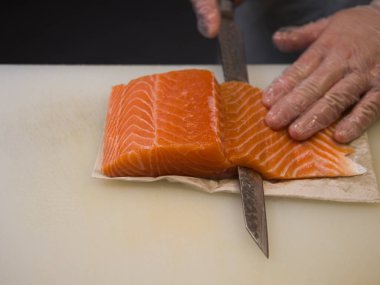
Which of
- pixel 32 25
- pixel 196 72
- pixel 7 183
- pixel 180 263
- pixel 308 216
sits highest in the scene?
pixel 32 25

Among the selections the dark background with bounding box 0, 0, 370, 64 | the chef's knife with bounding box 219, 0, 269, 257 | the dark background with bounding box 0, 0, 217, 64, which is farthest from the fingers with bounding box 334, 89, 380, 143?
the dark background with bounding box 0, 0, 217, 64

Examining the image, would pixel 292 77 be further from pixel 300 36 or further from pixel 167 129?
pixel 167 129

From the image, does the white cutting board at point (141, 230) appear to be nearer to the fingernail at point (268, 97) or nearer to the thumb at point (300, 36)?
the fingernail at point (268, 97)

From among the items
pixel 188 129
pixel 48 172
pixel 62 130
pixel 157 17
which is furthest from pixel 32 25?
pixel 188 129

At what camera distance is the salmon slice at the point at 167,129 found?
211 cm

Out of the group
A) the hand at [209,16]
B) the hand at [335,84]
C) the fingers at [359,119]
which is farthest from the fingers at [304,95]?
the hand at [209,16]

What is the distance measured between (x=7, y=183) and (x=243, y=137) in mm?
1409

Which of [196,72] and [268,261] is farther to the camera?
[196,72]

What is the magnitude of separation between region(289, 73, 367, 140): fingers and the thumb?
0.50m

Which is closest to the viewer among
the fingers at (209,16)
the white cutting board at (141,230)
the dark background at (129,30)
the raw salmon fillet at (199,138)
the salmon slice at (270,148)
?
the white cutting board at (141,230)

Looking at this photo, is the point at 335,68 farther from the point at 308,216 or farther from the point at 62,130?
the point at 62,130

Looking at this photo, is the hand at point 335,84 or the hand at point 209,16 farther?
the hand at point 209,16

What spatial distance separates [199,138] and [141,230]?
0.59 metres

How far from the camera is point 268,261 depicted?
2059mm
